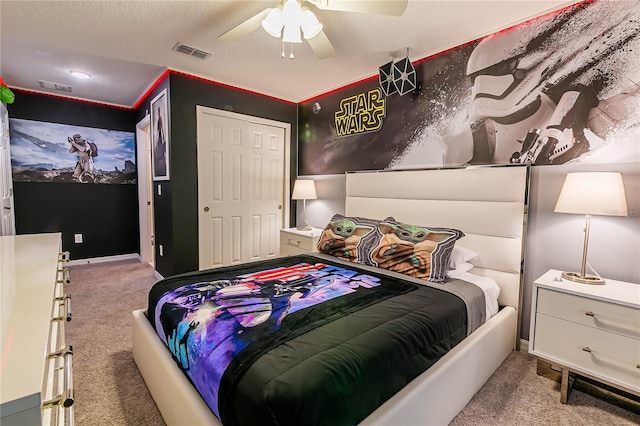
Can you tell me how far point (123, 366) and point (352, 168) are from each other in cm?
280

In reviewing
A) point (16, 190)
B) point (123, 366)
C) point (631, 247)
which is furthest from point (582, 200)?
point (16, 190)

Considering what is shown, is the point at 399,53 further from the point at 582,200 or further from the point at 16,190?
the point at 16,190

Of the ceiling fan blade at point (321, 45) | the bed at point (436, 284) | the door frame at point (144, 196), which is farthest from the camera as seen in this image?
the door frame at point (144, 196)

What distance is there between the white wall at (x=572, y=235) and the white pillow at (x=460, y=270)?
403 mm

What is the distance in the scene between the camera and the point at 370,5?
1663mm

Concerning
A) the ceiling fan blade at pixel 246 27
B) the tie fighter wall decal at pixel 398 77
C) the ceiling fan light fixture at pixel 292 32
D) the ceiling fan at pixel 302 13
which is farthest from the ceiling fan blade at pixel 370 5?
the tie fighter wall decal at pixel 398 77

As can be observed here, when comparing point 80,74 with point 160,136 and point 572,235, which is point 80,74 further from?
point 572,235

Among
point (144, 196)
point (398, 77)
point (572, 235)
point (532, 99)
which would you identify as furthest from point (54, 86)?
point (572, 235)

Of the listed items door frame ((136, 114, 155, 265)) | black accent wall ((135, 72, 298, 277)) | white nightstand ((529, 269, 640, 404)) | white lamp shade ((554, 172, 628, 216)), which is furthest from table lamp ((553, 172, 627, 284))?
door frame ((136, 114, 155, 265))

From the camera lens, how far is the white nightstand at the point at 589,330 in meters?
1.55

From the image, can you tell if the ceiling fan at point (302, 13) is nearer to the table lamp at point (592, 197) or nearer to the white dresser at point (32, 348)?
the table lamp at point (592, 197)

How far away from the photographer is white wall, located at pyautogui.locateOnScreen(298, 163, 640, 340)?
1.85m

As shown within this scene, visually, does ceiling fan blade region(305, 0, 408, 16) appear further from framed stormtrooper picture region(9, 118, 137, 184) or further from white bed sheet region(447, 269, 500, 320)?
framed stormtrooper picture region(9, 118, 137, 184)

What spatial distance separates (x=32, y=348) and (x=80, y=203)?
481cm
